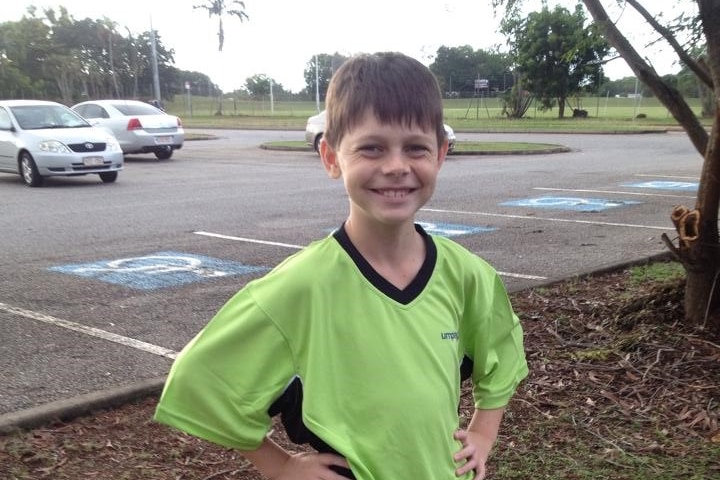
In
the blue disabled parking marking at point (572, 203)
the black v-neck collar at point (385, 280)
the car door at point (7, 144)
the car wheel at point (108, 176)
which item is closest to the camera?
the black v-neck collar at point (385, 280)

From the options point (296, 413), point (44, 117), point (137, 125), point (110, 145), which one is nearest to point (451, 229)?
point (296, 413)

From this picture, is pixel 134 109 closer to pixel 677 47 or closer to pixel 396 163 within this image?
pixel 677 47

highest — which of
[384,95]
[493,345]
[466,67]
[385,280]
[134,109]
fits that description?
[466,67]

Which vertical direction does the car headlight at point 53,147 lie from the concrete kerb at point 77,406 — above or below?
above

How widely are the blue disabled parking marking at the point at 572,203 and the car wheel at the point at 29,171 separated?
848 cm

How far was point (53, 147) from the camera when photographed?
14.2 m

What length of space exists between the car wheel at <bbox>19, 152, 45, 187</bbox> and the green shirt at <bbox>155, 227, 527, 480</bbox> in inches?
549

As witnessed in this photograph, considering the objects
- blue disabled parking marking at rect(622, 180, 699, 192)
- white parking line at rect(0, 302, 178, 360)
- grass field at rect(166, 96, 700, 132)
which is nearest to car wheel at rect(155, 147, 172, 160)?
blue disabled parking marking at rect(622, 180, 699, 192)

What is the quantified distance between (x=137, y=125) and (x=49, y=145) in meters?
5.83

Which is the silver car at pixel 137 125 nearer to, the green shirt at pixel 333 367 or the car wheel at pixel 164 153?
the car wheel at pixel 164 153

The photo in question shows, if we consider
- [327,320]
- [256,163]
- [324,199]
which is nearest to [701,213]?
[327,320]

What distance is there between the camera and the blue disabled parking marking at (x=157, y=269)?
658 cm

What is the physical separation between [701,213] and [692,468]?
1.72 meters

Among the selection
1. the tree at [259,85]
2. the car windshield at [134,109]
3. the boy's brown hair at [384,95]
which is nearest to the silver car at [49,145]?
the car windshield at [134,109]
